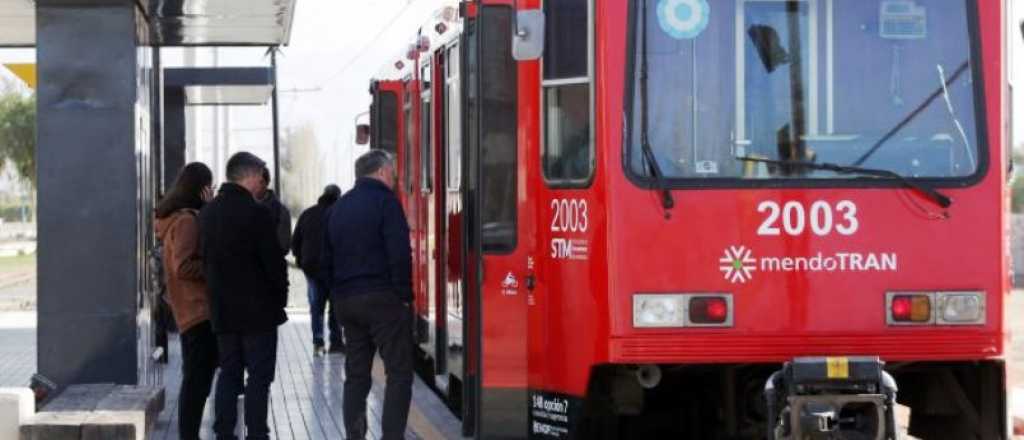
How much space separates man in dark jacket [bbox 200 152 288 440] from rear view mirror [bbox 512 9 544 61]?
2.22 meters

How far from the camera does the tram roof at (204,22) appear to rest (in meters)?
14.3

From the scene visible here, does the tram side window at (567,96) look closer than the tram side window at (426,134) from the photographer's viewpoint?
Yes

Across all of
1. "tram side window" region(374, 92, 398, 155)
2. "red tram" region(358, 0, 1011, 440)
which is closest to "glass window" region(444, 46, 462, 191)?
"red tram" region(358, 0, 1011, 440)

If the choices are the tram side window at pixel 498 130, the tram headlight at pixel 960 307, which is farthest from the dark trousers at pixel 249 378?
the tram headlight at pixel 960 307

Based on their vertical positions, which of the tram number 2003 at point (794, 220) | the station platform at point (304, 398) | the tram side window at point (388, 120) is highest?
the tram side window at point (388, 120)

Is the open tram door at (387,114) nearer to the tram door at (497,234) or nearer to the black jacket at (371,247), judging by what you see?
the black jacket at (371,247)

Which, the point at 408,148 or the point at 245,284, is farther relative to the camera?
the point at 408,148

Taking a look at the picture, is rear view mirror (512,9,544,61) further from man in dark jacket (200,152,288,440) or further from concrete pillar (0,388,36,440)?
concrete pillar (0,388,36,440)

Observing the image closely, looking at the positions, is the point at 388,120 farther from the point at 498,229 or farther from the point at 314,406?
the point at 498,229

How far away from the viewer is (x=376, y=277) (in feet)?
34.2

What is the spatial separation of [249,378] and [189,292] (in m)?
0.76

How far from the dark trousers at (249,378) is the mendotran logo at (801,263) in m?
2.89

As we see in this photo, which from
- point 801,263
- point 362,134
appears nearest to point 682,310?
point 801,263

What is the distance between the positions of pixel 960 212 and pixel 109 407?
15.0ft
